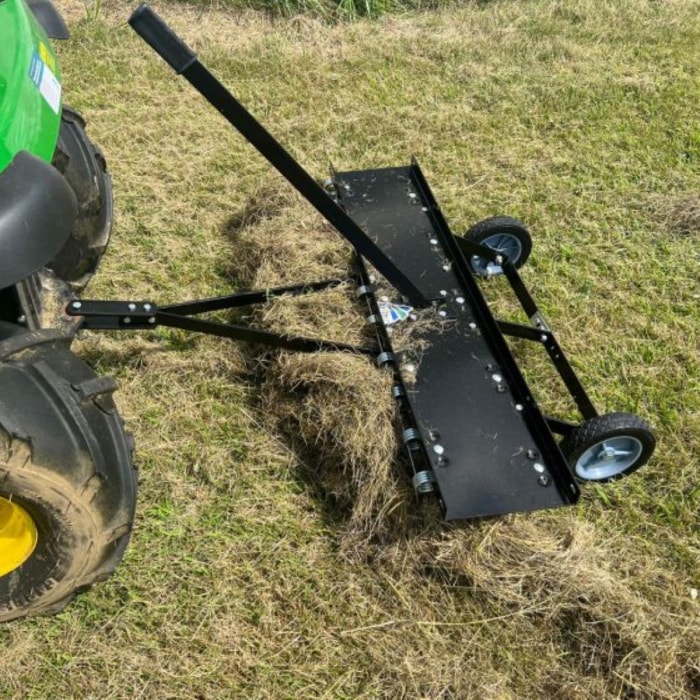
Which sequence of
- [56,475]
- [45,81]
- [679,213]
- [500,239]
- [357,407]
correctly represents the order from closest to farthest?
[56,475] → [45,81] → [357,407] → [500,239] → [679,213]

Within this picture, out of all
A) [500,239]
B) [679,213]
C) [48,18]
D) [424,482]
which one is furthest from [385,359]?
[679,213]

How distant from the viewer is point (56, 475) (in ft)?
5.28

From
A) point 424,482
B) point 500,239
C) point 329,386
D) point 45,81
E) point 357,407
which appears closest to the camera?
point 45,81

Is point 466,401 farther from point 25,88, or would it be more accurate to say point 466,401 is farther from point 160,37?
point 25,88

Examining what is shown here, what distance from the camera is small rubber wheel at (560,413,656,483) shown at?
87.8 inches

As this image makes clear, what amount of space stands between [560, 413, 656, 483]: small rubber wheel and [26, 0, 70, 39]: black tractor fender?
6.91 feet

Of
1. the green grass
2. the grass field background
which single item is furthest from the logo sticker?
the green grass

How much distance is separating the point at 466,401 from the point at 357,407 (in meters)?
0.34

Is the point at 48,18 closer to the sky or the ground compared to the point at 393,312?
closer to the sky

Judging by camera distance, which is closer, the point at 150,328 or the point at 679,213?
the point at 150,328

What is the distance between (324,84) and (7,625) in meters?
3.63

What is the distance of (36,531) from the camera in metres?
1.79

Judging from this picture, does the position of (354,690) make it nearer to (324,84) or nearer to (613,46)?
(324,84)

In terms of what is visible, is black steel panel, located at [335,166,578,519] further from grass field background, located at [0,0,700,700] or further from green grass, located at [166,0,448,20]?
green grass, located at [166,0,448,20]
